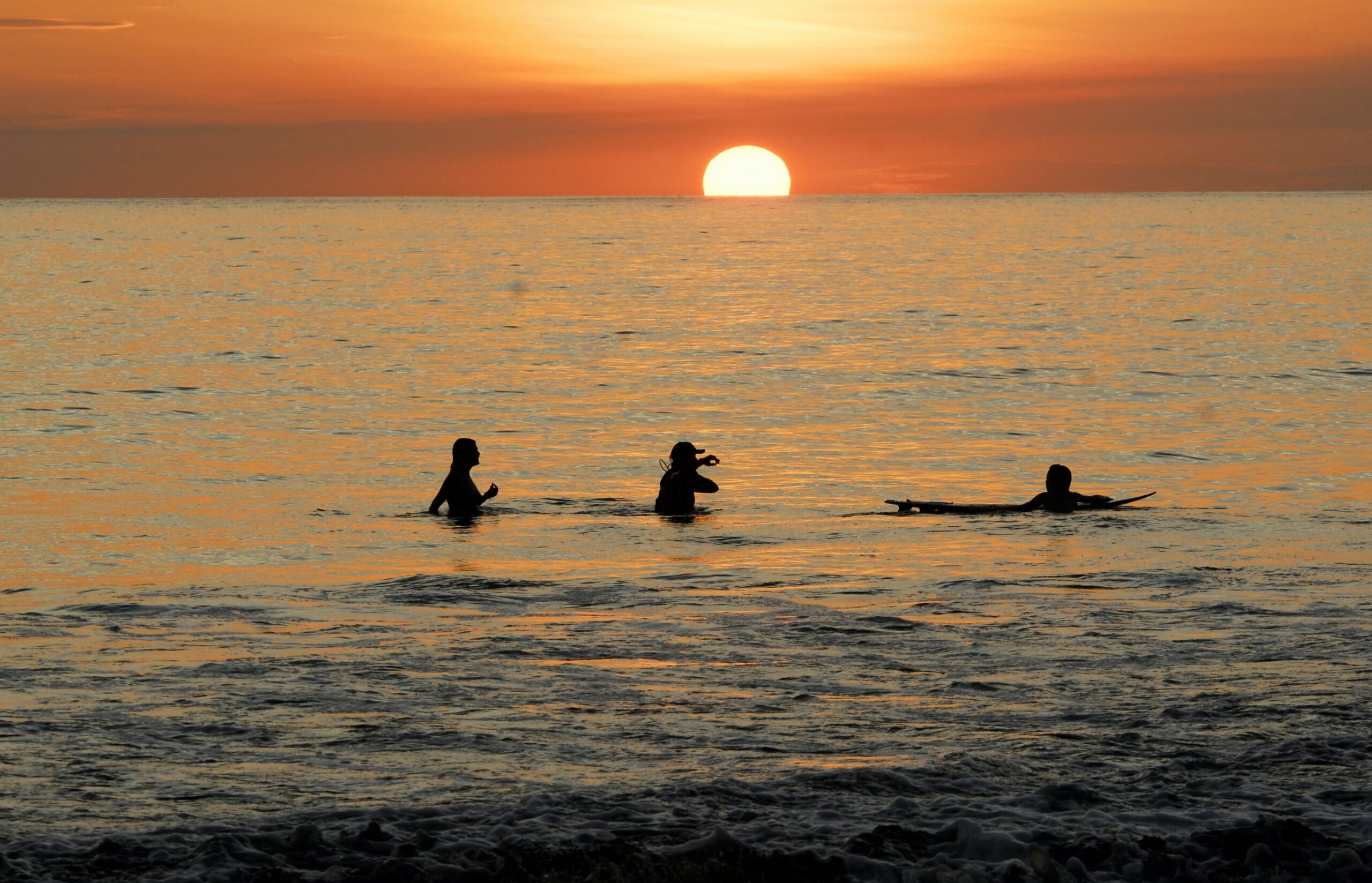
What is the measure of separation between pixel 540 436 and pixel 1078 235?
440 feet

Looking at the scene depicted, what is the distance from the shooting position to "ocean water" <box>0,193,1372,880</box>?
763 cm

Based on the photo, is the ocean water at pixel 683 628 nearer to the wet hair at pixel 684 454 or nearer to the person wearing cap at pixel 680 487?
the person wearing cap at pixel 680 487

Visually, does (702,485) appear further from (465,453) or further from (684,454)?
(465,453)

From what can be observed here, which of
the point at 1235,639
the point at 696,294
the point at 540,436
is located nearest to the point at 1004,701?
the point at 1235,639

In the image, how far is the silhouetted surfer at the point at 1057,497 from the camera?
61.9ft

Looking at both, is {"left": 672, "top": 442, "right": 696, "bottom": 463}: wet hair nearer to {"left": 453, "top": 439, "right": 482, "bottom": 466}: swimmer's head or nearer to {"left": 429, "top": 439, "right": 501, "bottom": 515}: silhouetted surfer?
{"left": 429, "top": 439, "right": 501, "bottom": 515}: silhouetted surfer

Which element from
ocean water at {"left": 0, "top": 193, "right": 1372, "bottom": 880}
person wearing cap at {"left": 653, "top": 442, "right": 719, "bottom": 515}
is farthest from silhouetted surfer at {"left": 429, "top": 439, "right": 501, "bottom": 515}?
person wearing cap at {"left": 653, "top": 442, "right": 719, "bottom": 515}

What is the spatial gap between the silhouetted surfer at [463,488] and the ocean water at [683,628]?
22 cm

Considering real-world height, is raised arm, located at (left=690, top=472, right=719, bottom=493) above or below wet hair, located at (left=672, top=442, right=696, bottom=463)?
below

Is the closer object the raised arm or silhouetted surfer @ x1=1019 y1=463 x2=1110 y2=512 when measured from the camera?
silhouetted surfer @ x1=1019 y1=463 x2=1110 y2=512

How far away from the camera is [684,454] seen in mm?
19594

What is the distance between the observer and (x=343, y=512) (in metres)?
19.7

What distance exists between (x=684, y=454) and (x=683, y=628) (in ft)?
23.7

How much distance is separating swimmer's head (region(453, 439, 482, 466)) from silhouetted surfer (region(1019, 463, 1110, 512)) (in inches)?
276
